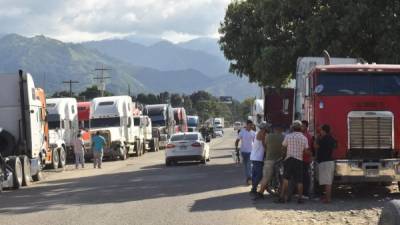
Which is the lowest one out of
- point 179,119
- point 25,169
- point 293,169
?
point 25,169

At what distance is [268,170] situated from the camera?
15266mm

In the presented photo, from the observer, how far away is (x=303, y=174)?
600 inches

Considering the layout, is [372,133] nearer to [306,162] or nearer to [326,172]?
[326,172]

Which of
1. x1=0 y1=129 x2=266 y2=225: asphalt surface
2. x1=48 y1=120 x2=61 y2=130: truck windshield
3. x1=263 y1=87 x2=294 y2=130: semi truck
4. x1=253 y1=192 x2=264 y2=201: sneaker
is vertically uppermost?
x1=263 y1=87 x2=294 y2=130: semi truck

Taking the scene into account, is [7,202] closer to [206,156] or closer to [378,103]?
[378,103]

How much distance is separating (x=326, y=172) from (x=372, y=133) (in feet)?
4.56

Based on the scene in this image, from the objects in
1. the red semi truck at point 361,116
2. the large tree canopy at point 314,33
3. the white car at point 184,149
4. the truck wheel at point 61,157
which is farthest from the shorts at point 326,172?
the truck wheel at point 61,157

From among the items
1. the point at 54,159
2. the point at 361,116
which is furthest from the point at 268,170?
the point at 54,159

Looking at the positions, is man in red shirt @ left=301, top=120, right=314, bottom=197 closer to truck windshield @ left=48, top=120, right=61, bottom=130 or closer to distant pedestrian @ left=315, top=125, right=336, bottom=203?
distant pedestrian @ left=315, top=125, right=336, bottom=203

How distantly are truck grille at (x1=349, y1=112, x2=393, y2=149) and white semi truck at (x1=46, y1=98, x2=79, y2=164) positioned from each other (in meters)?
18.4

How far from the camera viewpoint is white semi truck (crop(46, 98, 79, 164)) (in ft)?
106

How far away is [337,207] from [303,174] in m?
1.28

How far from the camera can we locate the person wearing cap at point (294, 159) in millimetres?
14562

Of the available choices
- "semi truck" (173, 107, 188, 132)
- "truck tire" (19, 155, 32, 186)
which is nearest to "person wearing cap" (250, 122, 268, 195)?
"truck tire" (19, 155, 32, 186)
